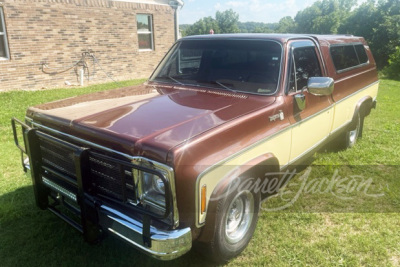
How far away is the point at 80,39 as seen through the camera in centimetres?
1219

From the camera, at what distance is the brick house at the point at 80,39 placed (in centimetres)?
1052

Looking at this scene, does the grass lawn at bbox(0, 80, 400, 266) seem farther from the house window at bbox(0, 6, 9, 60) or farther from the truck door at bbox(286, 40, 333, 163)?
the house window at bbox(0, 6, 9, 60)

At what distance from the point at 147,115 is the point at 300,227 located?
1971 millimetres

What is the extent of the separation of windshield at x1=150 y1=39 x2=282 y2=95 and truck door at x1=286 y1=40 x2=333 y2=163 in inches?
8.1

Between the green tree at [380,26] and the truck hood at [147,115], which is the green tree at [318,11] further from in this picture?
the truck hood at [147,115]

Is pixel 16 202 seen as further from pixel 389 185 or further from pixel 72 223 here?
pixel 389 185

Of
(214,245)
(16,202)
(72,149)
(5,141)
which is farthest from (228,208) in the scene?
(5,141)

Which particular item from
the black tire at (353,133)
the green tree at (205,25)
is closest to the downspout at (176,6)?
the black tire at (353,133)

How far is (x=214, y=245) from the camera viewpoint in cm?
273

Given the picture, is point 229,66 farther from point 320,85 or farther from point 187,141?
point 187,141

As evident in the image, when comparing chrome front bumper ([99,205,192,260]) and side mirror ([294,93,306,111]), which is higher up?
side mirror ([294,93,306,111])

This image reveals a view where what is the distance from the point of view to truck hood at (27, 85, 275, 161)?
2494 millimetres

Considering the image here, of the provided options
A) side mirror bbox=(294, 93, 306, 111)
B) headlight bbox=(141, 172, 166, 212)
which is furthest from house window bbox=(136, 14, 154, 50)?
headlight bbox=(141, 172, 166, 212)

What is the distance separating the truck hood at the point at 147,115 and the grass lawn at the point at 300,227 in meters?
1.14
